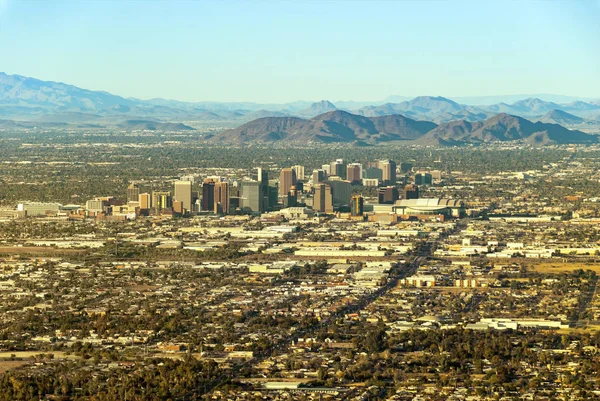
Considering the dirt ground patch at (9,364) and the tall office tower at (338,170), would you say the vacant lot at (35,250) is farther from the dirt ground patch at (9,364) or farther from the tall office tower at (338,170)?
the tall office tower at (338,170)

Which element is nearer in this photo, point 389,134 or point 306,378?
point 306,378

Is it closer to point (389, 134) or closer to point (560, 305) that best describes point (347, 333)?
point (560, 305)

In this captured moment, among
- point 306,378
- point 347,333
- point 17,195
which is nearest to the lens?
point 306,378

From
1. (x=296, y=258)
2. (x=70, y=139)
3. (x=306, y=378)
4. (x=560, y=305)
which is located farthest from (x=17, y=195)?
(x=70, y=139)

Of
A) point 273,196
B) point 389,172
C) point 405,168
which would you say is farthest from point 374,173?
point 273,196

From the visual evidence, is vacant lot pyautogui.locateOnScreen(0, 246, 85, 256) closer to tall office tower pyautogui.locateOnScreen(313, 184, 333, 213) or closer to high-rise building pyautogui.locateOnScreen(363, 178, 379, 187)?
tall office tower pyautogui.locateOnScreen(313, 184, 333, 213)

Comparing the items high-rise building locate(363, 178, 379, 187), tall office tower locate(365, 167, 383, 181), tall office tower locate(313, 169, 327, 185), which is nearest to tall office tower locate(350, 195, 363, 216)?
tall office tower locate(313, 169, 327, 185)
